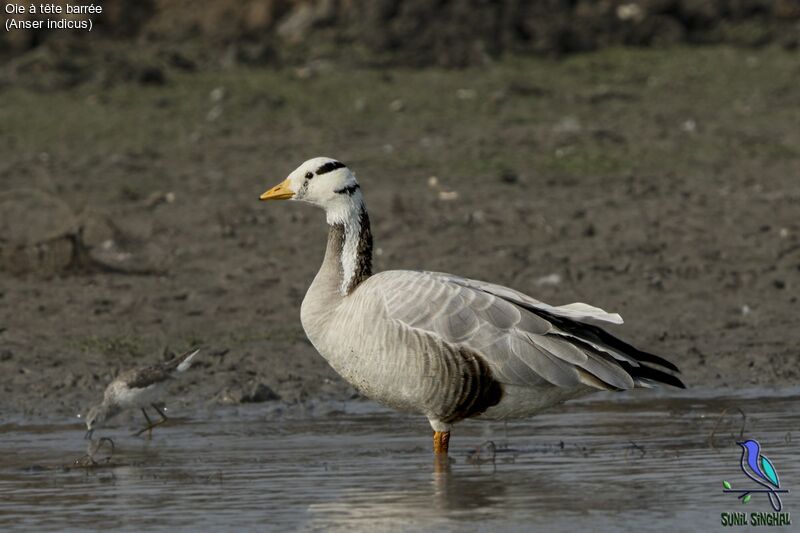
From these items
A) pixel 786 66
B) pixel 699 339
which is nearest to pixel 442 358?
pixel 699 339

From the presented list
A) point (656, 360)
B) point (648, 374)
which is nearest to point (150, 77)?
point (648, 374)

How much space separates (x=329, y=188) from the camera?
834 centimetres

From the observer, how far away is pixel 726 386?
9969 millimetres

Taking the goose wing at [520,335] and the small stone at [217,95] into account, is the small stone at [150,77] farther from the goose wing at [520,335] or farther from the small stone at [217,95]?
the goose wing at [520,335]

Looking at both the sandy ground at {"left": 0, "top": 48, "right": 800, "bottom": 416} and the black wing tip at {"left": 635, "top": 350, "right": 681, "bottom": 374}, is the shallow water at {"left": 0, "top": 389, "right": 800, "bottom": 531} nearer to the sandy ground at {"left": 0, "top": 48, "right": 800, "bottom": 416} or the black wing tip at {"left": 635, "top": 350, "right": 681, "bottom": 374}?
the black wing tip at {"left": 635, "top": 350, "right": 681, "bottom": 374}

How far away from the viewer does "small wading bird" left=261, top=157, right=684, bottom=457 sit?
7691mm

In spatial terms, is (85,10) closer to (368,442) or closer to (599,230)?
(599,230)

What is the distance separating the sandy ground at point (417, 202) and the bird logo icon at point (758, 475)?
2239mm

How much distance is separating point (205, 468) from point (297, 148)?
27.2 ft

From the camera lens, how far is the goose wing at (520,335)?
7.69 m

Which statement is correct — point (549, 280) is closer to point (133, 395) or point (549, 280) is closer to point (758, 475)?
point (133, 395)

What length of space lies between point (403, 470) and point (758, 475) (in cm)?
173

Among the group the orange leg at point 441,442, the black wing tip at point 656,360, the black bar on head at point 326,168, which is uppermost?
the black bar on head at point 326,168

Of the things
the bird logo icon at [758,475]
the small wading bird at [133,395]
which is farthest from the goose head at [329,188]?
the bird logo icon at [758,475]
